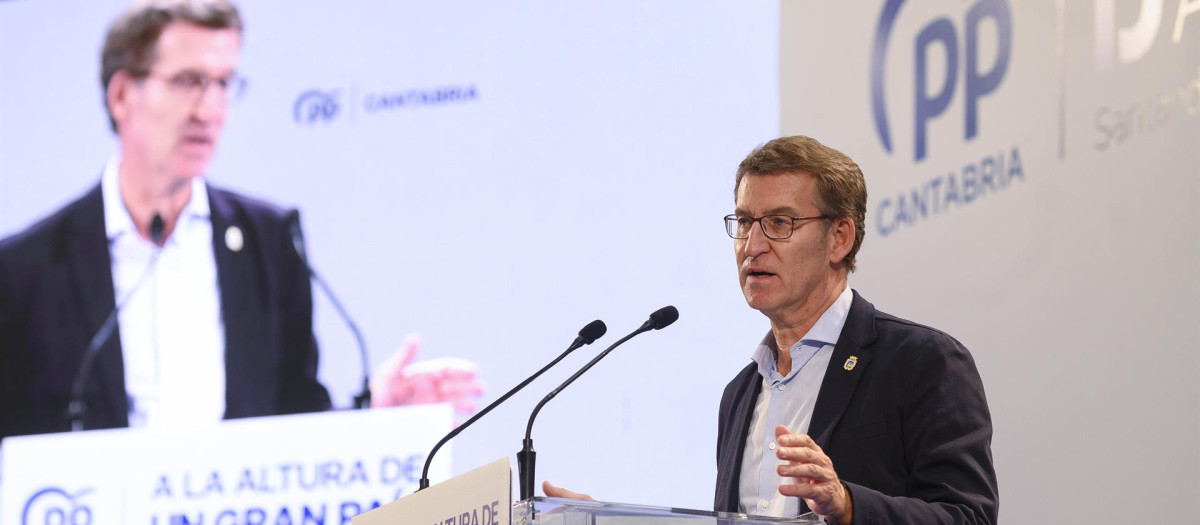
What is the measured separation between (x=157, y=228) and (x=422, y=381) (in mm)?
1305

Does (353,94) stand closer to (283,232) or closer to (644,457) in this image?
(283,232)

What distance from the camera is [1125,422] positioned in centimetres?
319

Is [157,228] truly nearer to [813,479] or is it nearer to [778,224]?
[778,224]

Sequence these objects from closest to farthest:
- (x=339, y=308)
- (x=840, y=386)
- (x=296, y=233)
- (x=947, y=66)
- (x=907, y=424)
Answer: (x=907, y=424) → (x=840, y=386) → (x=947, y=66) → (x=339, y=308) → (x=296, y=233)

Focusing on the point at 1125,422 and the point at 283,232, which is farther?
the point at 283,232

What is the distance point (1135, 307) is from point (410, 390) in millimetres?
2278

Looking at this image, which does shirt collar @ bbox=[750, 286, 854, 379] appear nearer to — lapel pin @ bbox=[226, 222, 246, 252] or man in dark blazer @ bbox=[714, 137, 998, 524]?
man in dark blazer @ bbox=[714, 137, 998, 524]

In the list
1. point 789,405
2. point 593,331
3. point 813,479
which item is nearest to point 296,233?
point 593,331

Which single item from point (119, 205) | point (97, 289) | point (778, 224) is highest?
point (119, 205)

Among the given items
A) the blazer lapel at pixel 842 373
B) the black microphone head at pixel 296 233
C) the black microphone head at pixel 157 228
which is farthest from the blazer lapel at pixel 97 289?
the blazer lapel at pixel 842 373

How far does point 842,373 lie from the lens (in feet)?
7.47

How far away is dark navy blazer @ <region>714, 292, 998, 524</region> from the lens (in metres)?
2.03

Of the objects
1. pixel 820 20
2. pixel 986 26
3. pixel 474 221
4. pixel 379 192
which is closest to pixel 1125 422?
pixel 986 26

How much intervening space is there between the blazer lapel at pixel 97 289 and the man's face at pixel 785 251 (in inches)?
117
